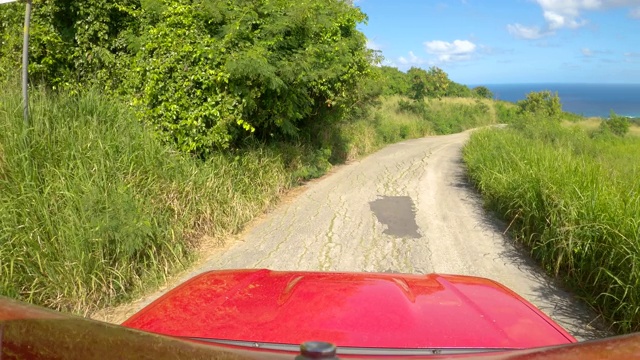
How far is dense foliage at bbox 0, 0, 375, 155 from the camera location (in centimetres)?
803

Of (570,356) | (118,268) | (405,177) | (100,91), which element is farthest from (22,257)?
(405,177)

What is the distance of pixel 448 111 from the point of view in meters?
35.2

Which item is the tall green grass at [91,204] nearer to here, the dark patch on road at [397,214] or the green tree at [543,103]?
the dark patch on road at [397,214]

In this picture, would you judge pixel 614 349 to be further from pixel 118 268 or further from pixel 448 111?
pixel 448 111

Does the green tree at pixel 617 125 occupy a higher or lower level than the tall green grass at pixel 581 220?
higher

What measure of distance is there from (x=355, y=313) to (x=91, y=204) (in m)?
4.14

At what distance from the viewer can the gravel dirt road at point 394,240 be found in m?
6.00

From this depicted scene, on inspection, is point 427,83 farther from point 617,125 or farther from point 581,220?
point 581,220

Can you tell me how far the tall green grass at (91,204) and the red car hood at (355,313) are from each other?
289cm

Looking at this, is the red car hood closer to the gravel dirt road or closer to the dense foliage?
the gravel dirt road

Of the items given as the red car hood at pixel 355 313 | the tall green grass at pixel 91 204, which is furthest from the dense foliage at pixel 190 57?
the red car hood at pixel 355 313

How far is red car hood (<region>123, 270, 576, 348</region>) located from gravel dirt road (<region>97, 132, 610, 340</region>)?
2.75m

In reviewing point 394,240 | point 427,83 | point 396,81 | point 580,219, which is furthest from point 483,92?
point 580,219

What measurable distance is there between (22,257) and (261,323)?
12.5ft
